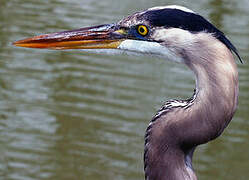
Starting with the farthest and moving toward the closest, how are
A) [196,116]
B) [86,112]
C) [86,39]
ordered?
[86,112] → [86,39] → [196,116]

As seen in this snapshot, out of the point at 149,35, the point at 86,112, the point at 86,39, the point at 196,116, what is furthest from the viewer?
the point at 86,112

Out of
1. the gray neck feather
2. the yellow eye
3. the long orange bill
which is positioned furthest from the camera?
the long orange bill

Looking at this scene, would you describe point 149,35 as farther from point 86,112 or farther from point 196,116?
point 86,112

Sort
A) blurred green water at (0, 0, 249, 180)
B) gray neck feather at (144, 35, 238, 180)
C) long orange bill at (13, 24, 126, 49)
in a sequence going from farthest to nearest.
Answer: blurred green water at (0, 0, 249, 180) → long orange bill at (13, 24, 126, 49) → gray neck feather at (144, 35, 238, 180)

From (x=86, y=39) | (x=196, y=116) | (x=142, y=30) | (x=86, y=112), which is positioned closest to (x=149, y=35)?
(x=142, y=30)

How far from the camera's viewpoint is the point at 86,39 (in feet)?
11.4

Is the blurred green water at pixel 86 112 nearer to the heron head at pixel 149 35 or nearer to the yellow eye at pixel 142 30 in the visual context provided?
the heron head at pixel 149 35

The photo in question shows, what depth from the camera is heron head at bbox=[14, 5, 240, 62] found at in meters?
2.97

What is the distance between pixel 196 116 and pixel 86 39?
0.87 m

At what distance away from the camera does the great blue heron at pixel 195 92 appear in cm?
288

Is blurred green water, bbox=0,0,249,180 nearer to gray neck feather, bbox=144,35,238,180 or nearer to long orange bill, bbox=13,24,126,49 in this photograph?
long orange bill, bbox=13,24,126,49

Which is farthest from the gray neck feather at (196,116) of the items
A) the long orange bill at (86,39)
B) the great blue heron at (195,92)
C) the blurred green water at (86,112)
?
the blurred green water at (86,112)

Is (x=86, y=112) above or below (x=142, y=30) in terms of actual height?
below

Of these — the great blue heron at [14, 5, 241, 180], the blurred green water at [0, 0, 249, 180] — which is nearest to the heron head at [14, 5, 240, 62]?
the great blue heron at [14, 5, 241, 180]
